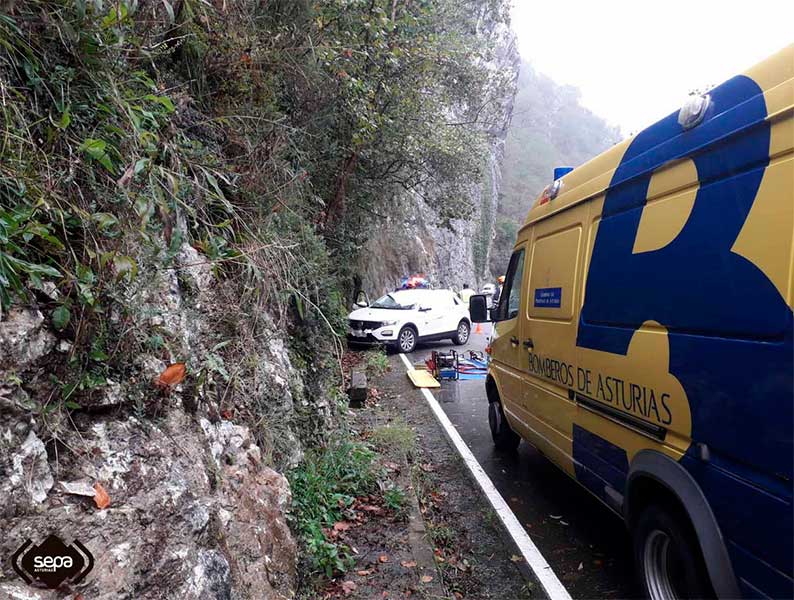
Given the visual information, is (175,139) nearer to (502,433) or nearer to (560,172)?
(560,172)

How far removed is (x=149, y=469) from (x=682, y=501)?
247cm

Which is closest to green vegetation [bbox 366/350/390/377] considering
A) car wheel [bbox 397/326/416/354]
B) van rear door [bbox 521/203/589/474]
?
car wheel [bbox 397/326/416/354]

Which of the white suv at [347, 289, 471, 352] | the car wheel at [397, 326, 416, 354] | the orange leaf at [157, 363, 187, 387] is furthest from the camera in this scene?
the car wheel at [397, 326, 416, 354]

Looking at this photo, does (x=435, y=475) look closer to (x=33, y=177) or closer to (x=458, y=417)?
(x=458, y=417)

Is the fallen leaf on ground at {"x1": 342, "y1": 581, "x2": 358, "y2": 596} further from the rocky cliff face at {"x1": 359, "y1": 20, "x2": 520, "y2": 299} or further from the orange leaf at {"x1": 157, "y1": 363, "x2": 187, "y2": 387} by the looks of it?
the rocky cliff face at {"x1": 359, "y1": 20, "x2": 520, "y2": 299}

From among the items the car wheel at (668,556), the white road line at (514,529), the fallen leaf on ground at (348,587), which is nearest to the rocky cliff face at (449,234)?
the white road line at (514,529)

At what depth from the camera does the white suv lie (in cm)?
1348

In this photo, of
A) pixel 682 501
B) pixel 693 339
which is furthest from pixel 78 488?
pixel 693 339

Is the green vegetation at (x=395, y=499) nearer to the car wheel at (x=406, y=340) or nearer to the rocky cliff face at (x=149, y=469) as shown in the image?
the rocky cliff face at (x=149, y=469)

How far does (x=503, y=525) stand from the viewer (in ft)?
13.5

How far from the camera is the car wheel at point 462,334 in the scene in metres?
15.3

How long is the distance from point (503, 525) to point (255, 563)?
87.4 inches

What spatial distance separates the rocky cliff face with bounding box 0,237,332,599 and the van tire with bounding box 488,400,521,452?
309 cm

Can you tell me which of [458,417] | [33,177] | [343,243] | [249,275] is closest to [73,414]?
[33,177]
